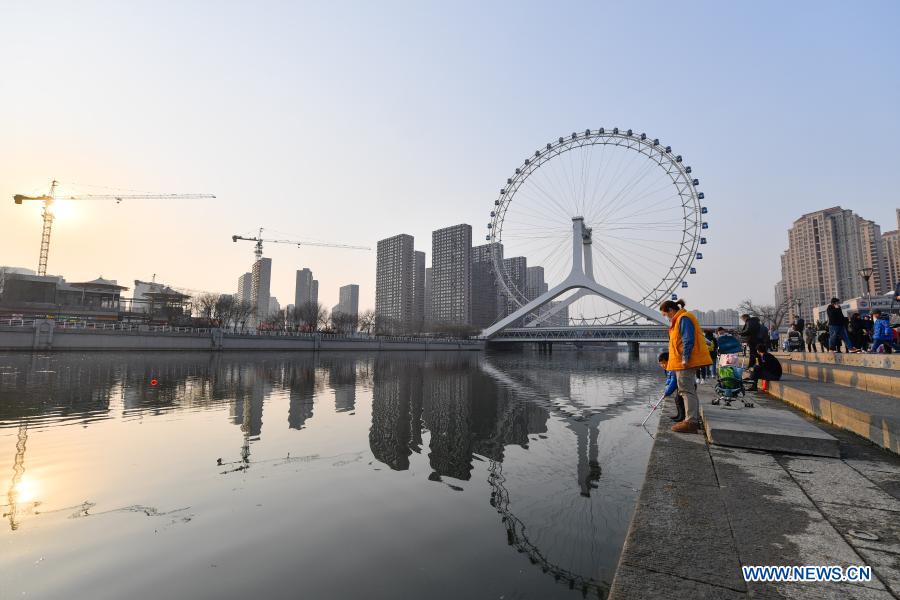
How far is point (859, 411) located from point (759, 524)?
4.14 metres

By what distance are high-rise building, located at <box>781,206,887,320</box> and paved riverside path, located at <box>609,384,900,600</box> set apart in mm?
94765

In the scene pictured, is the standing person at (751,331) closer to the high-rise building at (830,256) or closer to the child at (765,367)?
the child at (765,367)

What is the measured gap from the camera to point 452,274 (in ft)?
487

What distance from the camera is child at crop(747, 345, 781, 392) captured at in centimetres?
998

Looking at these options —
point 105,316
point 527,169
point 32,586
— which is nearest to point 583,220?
point 527,169

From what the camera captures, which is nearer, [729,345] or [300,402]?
[729,345]

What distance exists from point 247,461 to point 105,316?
11295 centimetres

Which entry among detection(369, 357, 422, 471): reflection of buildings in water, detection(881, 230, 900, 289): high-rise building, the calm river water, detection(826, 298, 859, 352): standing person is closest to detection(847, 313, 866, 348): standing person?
detection(826, 298, 859, 352): standing person

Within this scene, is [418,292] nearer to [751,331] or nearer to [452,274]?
[452,274]

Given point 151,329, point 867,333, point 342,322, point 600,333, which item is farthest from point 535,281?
point 867,333

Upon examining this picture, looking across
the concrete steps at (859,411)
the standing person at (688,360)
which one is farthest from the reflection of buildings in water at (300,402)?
the concrete steps at (859,411)

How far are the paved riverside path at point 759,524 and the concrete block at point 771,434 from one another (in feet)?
0.51

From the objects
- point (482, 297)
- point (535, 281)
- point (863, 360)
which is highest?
point (535, 281)

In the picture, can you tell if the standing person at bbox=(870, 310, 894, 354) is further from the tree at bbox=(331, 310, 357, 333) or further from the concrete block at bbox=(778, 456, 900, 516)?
the tree at bbox=(331, 310, 357, 333)
